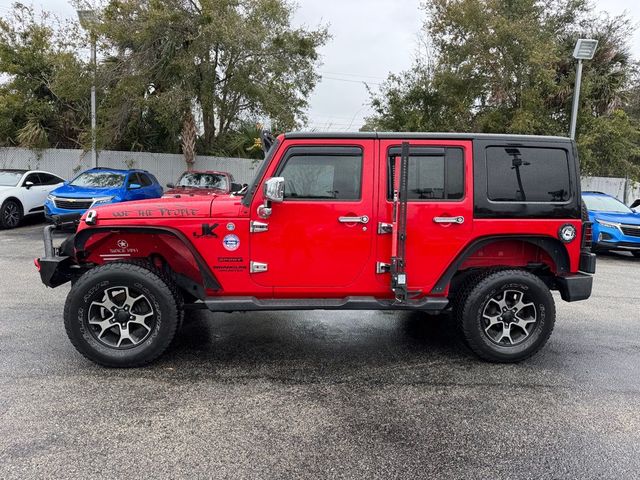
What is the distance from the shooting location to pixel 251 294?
4.35m

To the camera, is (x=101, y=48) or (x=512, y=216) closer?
(x=512, y=216)

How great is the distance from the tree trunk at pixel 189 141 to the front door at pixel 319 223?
14627 mm

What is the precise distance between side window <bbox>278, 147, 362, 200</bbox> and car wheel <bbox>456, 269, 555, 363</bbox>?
1404 mm

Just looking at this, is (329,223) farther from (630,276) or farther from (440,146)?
(630,276)

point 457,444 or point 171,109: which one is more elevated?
point 171,109

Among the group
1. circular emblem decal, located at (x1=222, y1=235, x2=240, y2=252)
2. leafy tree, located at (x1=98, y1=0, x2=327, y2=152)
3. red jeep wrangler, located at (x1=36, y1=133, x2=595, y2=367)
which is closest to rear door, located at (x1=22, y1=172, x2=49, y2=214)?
leafy tree, located at (x1=98, y1=0, x2=327, y2=152)

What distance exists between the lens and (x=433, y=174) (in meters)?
4.35

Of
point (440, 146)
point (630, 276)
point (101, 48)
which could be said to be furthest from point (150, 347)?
point (101, 48)

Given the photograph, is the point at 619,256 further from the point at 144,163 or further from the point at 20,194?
the point at 144,163

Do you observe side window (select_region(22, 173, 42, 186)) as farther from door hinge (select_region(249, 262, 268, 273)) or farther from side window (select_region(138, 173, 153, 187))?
door hinge (select_region(249, 262, 268, 273))

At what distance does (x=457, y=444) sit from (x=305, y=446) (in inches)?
37.9

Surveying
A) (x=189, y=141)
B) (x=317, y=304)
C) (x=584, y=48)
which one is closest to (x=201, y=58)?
(x=189, y=141)

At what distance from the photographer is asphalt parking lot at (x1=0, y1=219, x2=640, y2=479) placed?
289 cm

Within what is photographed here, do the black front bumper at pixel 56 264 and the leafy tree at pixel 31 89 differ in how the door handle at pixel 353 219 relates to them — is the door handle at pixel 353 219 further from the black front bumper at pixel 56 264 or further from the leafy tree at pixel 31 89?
the leafy tree at pixel 31 89
